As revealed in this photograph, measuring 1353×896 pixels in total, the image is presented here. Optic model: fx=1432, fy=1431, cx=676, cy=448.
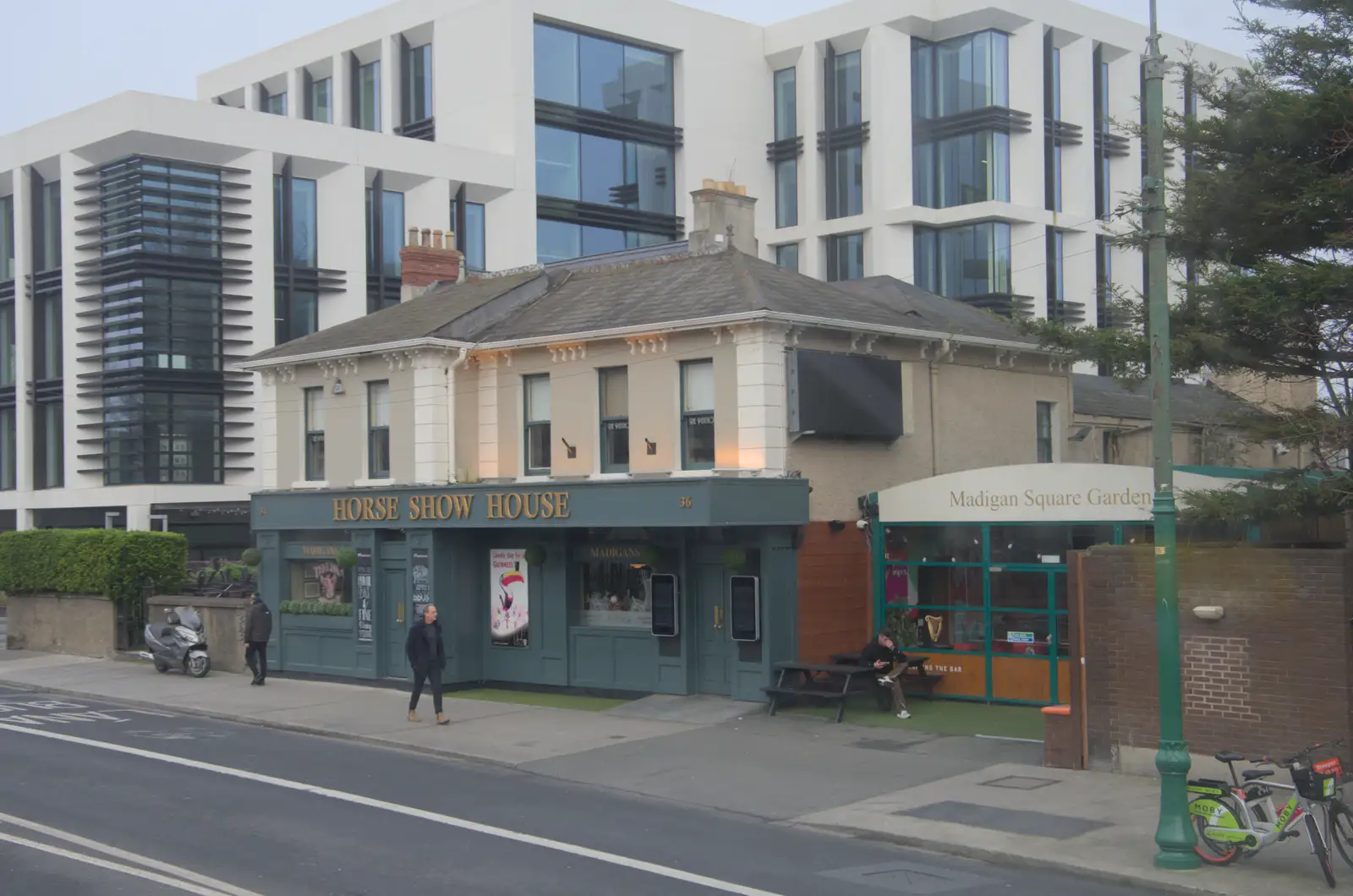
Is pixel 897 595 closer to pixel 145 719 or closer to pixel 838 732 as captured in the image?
pixel 838 732

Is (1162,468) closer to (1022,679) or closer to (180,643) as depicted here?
(1022,679)

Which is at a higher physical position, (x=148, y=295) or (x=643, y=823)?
(x=148, y=295)

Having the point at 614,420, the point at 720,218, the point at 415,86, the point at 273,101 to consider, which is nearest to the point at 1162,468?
the point at 614,420

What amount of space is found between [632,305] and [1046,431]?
8108 millimetres

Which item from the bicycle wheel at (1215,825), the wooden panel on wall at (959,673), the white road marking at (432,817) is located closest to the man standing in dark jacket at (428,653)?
the white road marking at (432,817)

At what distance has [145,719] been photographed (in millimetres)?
22031

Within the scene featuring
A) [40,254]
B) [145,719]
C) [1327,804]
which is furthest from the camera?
[40,254]

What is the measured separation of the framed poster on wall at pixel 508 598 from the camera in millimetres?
24062

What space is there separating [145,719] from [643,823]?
1114cm

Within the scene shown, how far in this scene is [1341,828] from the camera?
11273 millimetres

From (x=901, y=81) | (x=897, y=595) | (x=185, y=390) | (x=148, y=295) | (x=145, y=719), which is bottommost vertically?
(x=145, y=719)

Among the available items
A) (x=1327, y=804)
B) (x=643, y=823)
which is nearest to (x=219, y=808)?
(x=643, y=823)

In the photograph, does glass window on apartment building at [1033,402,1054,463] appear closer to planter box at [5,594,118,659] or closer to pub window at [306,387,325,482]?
pub window at [306,387,325,482]

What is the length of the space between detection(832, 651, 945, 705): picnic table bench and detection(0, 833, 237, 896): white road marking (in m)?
11.7
